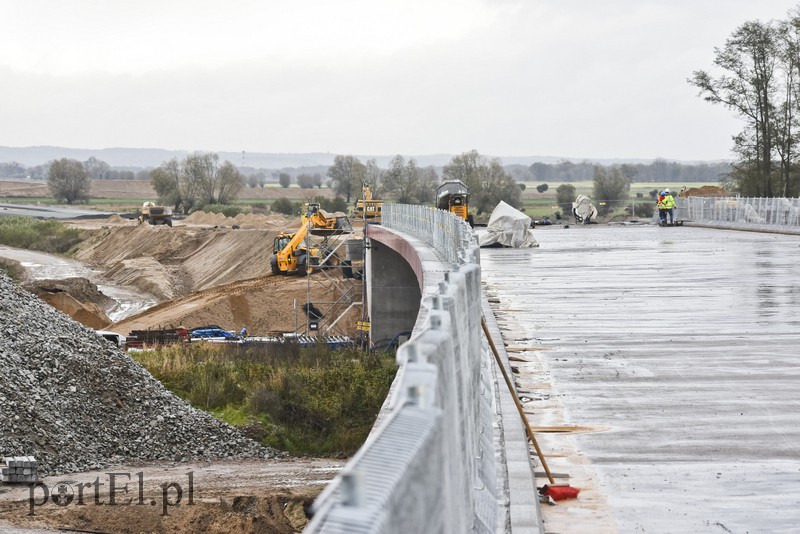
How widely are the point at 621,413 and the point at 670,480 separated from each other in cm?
230

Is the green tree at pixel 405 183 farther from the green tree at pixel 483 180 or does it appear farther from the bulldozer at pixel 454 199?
the bulldozer at pixel 454 199

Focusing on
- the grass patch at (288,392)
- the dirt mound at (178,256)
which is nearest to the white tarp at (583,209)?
the dirt mound at (178,256)

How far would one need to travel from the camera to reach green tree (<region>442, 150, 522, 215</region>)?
12681 cm

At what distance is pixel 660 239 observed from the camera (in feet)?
144

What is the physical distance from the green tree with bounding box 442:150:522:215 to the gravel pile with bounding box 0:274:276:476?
306 ft

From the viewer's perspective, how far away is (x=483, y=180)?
137m

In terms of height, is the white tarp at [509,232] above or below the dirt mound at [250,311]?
above

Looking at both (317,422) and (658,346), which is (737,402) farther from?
(317,422)

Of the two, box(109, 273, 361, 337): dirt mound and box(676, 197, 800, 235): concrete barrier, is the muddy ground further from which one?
box(676, 197, 800, 235): concrete barrier

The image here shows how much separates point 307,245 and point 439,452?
56174 millimetres

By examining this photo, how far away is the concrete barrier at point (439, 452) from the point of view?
8.11 ft

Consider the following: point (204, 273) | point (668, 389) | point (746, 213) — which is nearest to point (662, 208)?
point (746, 213)

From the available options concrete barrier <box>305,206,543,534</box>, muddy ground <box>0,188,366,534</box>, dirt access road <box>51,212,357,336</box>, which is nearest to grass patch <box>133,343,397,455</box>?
muddy ground <box>0,188,366,534</box>

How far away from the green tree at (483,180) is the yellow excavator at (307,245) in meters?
60.4
